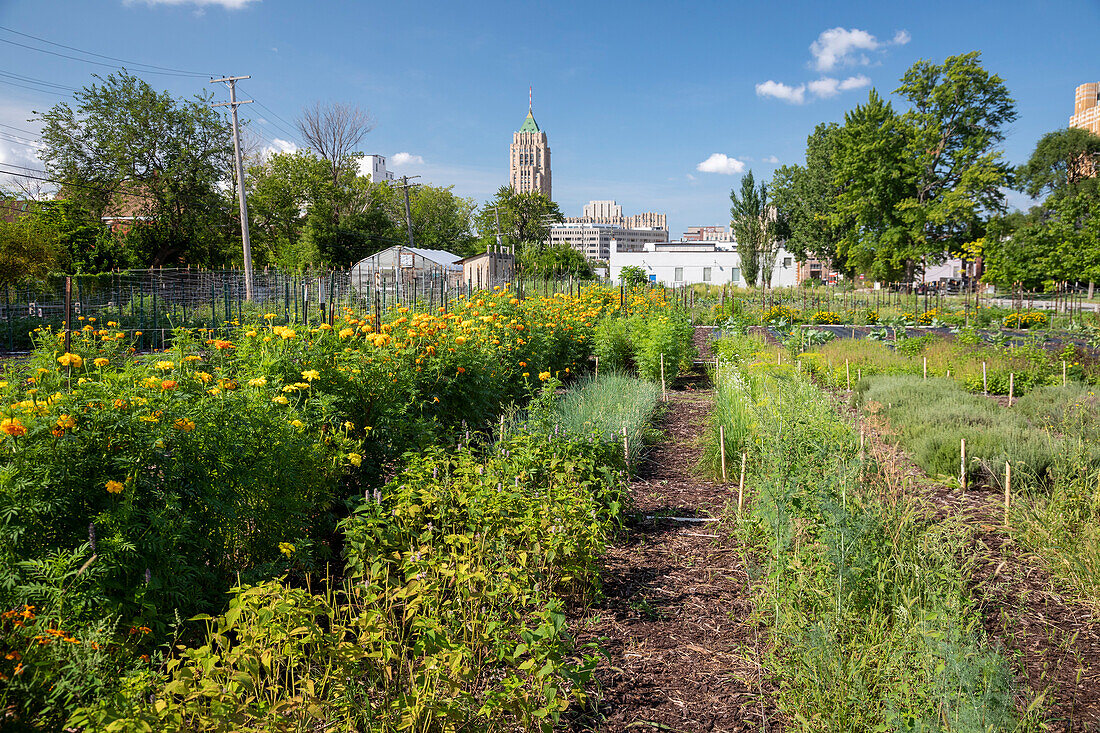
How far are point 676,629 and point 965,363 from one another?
9141mm

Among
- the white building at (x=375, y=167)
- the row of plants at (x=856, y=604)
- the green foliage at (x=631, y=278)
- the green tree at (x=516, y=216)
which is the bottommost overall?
the row of plants at (x=856, y=604)

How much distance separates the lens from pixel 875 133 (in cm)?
3622

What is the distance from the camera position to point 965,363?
10.1 m

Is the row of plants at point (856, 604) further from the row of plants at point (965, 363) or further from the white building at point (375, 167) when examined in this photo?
the white building at point (375, 167)

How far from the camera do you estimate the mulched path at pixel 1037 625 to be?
8.34ft

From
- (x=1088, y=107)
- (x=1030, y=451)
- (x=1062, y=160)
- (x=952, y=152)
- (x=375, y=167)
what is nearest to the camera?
(x=1030, y=451)

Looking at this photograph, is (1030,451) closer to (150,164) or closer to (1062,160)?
(150,164)

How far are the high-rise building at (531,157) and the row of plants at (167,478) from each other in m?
157

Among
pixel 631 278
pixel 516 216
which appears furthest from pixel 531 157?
pixel 631 278

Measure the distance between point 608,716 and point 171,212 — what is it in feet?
121

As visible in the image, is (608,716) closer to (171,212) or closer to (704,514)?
(704,514)

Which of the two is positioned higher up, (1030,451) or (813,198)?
(813,198)

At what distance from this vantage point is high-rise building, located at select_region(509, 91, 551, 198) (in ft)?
513

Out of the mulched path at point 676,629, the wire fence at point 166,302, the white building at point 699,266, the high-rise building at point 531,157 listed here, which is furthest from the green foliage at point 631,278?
the high-rise building at point 531,157
